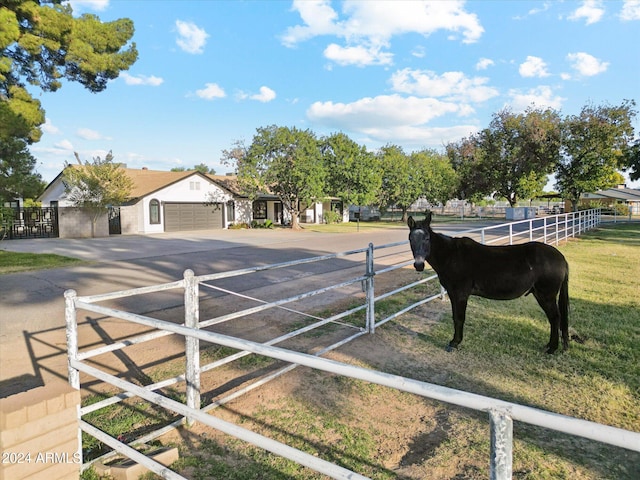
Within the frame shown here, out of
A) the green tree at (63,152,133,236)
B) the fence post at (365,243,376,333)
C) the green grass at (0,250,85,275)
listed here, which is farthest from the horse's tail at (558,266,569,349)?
the green tree at (63,152,133,236)

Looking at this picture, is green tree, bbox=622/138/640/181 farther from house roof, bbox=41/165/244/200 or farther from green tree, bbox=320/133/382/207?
house roof, bbox=41/165/244/200

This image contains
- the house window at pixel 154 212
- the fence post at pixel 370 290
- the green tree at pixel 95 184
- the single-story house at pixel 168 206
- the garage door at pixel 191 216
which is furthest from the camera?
the garage door at pixel 191 216

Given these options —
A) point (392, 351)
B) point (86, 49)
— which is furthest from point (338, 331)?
point (86, 49)

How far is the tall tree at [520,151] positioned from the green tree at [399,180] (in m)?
7.38

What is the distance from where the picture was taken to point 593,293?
855 centimetres

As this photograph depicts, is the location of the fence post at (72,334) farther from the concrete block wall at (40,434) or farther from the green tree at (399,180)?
the green tree at (399,180)

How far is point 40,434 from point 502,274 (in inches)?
197

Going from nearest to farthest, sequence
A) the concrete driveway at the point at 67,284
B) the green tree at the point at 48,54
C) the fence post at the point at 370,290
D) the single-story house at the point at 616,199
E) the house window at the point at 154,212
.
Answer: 1. the concrete driveway at the point at 67,284
2. the fence post at the point at 370,290
3. the green tree at the point at 48,54
4. the house window at the point at 154,212
5. the single-story house at the point at 616,199

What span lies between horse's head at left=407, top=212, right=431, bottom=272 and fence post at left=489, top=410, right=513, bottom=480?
3.45m

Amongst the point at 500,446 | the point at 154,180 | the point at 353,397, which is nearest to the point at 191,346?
the point at 353,397

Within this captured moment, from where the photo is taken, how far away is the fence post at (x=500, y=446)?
1371 millimetres

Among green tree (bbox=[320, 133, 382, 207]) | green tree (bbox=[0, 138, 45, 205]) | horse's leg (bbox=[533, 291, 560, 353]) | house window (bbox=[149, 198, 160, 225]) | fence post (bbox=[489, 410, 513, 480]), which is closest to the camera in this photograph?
fence post (bbox=[489, 410, 513, 480])

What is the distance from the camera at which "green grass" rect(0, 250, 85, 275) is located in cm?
1284

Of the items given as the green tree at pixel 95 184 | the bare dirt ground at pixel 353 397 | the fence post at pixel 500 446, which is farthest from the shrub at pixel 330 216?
the fence post at pixel 500 446
